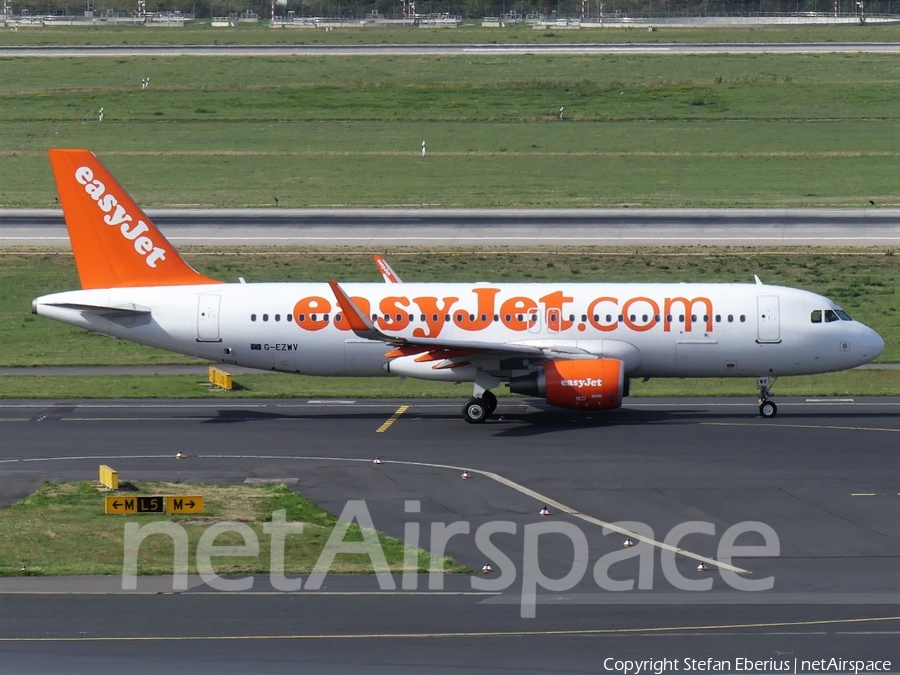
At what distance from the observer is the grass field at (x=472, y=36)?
17750 centimetres

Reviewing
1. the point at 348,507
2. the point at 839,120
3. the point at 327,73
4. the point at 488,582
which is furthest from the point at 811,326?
the point at 327,73

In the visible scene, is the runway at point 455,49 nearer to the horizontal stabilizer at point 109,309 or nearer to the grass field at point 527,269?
the grass field at point 527,269

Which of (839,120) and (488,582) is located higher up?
(839,120)

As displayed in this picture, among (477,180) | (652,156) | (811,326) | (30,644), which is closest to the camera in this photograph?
(30,644)

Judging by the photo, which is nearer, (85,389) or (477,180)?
(85,389)

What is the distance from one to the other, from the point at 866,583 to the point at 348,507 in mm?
11869

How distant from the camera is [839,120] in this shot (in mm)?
114625

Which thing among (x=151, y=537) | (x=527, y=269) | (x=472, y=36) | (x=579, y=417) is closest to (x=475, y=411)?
(x=579, y=417)

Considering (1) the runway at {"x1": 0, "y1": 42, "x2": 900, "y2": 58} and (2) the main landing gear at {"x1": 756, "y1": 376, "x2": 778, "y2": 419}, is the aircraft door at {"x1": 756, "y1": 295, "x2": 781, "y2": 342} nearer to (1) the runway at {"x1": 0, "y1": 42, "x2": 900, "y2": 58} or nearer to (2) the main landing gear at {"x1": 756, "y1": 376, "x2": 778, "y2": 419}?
(2) the main landing gear at {"x1": 756, "y1": 376, "x2": 778, "y2": 419}

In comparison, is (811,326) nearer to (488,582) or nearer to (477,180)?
(488,582)

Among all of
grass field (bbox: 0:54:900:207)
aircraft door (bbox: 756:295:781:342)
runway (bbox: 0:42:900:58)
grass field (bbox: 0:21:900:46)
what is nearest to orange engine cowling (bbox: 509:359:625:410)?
aircraft door (bbox: 756:295:781:342)

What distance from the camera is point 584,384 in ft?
127

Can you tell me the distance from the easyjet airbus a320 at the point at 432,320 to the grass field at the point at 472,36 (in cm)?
13907

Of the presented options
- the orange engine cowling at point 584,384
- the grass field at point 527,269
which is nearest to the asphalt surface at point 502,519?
the orange engine cowling at point 584,384
